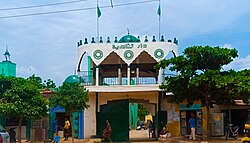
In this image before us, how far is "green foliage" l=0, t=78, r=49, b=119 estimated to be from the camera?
22.4m

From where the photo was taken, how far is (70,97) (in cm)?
2350

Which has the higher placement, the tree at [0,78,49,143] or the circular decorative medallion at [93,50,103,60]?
the circular decorative medallion at [93,50,103,60]

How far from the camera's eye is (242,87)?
2062 cm

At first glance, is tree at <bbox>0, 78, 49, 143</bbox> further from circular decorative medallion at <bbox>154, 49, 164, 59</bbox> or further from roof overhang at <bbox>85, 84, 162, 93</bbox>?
circular decorative medallion at <bbox>154, 49, 164, 59</bbox>

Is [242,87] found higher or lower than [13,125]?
higher

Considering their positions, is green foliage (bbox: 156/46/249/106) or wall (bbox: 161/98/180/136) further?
wall (bbox: 161/98/180/136)

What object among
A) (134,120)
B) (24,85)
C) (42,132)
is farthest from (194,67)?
(134,120)

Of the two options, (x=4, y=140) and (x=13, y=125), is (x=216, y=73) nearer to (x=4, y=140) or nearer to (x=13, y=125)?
(x=4, y=140)

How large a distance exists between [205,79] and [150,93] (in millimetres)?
8908

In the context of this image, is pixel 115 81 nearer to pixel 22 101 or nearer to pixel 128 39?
pixel 128 39

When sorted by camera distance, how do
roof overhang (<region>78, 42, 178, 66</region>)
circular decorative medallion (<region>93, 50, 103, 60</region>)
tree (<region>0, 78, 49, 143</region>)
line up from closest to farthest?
tree (<region>0, 78, 49, 143</region>) < roof overhang (<region>78, 42, 178, 66</region>) < circular decorative medallion (<region>93, 50, 103, 60</region>)

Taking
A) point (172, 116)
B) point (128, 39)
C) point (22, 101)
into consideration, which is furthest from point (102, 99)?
point (22, 101)

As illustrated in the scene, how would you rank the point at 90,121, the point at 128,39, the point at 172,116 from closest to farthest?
the point at 90,121 < the point at 128,39 < the point at 172,116

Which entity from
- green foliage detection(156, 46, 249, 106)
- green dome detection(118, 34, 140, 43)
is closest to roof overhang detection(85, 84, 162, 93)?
green dome detection(118, 34, 140, 43)
